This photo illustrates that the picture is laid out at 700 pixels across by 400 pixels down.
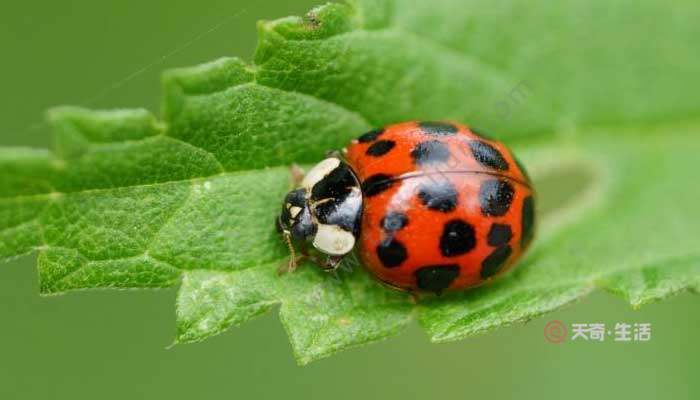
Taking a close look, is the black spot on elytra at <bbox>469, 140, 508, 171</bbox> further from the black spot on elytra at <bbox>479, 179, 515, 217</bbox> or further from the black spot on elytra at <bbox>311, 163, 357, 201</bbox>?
the black spot on elytra at <bbox>311, 163, 357, 201</bbox>

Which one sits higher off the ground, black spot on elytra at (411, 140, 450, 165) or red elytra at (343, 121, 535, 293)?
black spot on elytra at (411, 140, 450, 165)

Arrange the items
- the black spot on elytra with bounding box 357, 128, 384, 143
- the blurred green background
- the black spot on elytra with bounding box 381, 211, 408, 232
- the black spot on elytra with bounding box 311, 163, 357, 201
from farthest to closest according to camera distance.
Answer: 1. the blurred green background
2. the black spot on elytra with bounding box 357, 128, 384, 143
3. the black spot on elytra with bounding box 311, 163, 357, 201
4. the black spot on elytra with bounding box 381, 211, 408, 232

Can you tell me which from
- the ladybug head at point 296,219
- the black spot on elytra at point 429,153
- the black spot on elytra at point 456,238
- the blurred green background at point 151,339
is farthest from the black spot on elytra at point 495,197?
the blurred green background at point 151,339

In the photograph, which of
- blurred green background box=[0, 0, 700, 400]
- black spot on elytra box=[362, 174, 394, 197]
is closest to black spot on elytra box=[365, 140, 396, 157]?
black spot on elytra box=[362, 174, 394, 197]

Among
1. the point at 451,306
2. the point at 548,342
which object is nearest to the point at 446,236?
the point at 451,306

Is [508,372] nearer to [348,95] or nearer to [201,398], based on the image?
[201,398]

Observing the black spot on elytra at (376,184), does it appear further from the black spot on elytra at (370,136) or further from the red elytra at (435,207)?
the black spot on elytra at (370,136)

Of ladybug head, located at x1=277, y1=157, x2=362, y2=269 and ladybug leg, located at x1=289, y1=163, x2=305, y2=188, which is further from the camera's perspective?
ladybug leg, located at x1=289, y1=163, x2=305, y2=188
